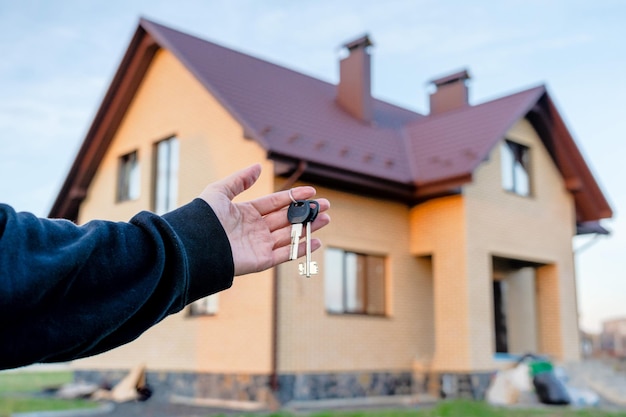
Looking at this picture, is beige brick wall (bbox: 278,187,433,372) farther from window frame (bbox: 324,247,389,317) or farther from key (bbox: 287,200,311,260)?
key (bbox: 287,200,311,260)

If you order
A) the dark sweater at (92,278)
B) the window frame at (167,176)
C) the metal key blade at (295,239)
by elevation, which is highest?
the window frame at (167,176)

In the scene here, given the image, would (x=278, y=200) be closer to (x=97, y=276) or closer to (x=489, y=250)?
(x=97, y=276)

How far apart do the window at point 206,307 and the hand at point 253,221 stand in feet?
30.3

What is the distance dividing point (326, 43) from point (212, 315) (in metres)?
5.80

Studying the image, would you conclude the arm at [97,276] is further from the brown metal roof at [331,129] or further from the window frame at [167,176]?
the window frame at [167,176]

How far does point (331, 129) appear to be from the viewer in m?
11.7

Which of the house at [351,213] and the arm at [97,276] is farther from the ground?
the house at [351,213]

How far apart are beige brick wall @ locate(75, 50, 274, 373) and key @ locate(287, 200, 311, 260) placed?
8.19 m

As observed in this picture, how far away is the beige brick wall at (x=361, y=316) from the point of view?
406 inches

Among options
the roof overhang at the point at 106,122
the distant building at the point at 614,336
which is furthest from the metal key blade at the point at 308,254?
the distant building at the point at 614,336

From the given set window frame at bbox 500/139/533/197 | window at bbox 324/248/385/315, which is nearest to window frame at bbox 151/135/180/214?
window at bbox 324/248/385/315

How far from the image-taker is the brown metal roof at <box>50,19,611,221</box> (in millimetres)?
10734

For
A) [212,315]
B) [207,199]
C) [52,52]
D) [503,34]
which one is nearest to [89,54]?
[52,52]

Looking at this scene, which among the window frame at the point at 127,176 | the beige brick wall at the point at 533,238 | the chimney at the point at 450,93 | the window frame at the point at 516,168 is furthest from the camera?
the chimney at the point at 450,93
